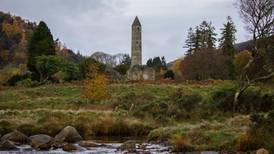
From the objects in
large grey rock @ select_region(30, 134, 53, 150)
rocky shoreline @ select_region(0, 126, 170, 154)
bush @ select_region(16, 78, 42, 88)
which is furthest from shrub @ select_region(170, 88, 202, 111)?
bush @ select_region(16, 78, 42, 88)

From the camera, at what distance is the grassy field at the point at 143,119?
23734 mm

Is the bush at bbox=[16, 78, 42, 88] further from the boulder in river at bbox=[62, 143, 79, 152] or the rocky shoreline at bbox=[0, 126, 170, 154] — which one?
the boulder in river at bbox=[62, 143, 79, 152]

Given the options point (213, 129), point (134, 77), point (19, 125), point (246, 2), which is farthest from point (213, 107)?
point (134, 77)

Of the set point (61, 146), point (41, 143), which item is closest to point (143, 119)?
point (61, 146)

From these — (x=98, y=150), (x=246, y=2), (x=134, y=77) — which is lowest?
(x=98, y=150)

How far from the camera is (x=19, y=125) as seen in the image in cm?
3075

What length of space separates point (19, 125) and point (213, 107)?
14285 mm

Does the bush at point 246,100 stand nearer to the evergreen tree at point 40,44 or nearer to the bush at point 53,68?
the bush at point 53,68

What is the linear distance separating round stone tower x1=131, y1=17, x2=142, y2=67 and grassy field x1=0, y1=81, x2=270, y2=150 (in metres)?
32.7

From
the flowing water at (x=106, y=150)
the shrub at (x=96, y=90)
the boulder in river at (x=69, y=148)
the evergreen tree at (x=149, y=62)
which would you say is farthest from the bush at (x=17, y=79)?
the evergreen tree at (x=149, y=62)

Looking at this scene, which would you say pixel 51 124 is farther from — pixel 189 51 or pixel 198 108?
pixel 189 51

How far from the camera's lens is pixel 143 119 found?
35.0 meters

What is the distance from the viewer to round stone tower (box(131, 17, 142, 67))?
81.6 metres

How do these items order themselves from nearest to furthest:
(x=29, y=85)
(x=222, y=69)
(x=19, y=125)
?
(x=19, y=125)
(x=29, y=85)
(x=222, y=69)
